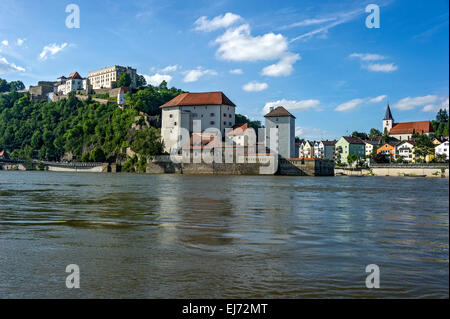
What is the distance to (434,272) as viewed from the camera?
5.13 meters

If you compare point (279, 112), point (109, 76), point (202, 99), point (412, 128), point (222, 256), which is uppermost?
point (109, 76)

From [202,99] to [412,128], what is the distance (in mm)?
63101

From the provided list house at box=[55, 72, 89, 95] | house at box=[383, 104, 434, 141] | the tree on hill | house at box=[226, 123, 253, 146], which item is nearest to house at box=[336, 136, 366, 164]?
house at box=[383, 104, 434, 141]

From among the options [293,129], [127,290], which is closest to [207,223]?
[127,290]

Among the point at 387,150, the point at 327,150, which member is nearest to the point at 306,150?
the point at 327,150

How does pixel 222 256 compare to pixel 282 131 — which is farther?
pixel 282 131

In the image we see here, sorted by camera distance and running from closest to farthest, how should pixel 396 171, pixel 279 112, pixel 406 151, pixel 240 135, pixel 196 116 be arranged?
pixel 396 171 < pixel 240 135 < pixel 279 112 < pixel 406 151 < pixel 196 116

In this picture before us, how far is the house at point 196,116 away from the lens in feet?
254

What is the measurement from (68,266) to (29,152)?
4284 inches

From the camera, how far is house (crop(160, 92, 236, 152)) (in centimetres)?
7744

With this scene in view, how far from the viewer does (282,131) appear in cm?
7362

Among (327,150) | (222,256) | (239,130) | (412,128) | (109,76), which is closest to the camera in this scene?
(222,256)

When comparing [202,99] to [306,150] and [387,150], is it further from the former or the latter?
[387,150]
